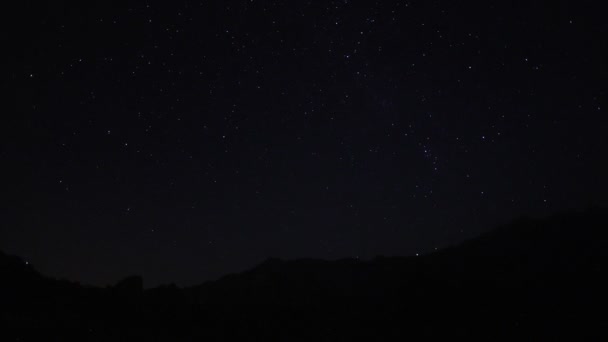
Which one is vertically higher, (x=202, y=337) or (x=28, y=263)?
(x=28, y=263)

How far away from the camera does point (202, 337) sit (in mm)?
14062

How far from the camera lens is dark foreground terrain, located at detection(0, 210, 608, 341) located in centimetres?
1259

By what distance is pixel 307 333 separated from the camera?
19.4 m

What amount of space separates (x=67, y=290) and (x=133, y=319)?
2.52m

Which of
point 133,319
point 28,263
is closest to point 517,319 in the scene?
point 133,319

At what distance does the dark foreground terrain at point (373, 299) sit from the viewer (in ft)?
41.3

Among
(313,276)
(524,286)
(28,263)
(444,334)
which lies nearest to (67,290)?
(28,263)

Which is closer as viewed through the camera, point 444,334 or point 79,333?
point 79,333

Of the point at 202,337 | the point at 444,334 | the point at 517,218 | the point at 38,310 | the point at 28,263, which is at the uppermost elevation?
the point at 517,218

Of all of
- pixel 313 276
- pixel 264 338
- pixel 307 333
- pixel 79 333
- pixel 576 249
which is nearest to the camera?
pixel 79 333

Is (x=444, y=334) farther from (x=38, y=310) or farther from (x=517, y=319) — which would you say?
(x=38, y=310)

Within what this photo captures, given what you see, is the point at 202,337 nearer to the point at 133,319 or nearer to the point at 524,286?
the point at 133,319

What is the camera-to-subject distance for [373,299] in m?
27.0

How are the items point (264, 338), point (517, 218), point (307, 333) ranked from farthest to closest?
point (517, 218)
point (307, 333)
point (264, 338)
